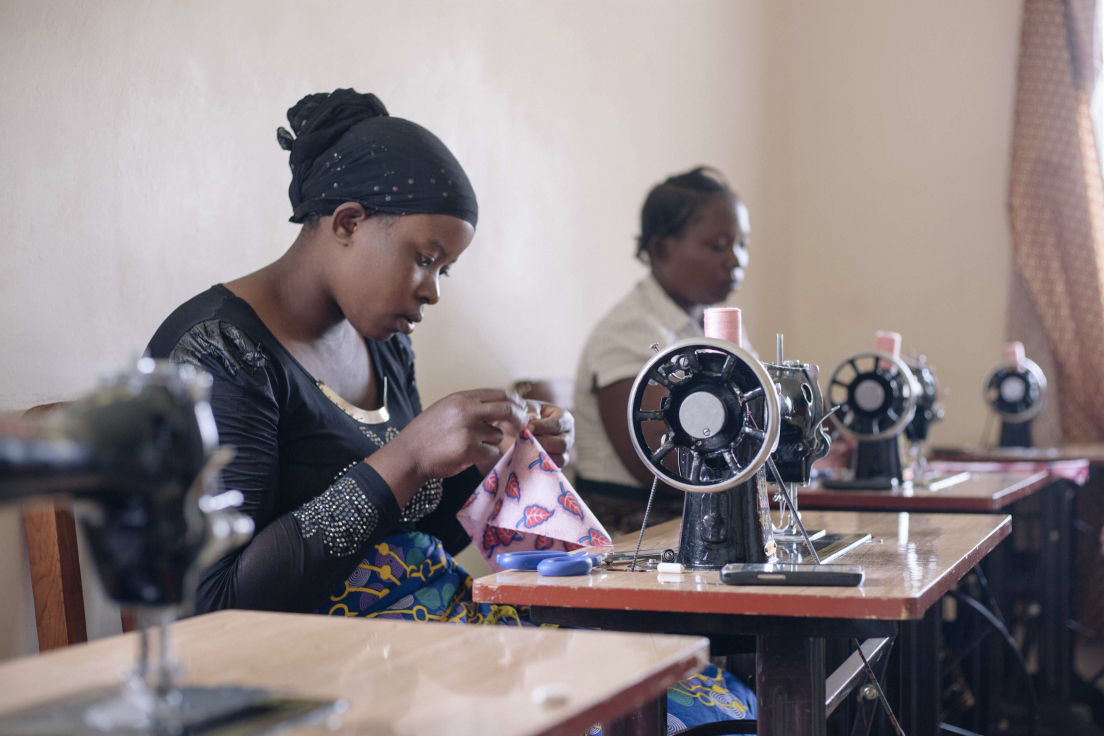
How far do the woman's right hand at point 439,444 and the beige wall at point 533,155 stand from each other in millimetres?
420

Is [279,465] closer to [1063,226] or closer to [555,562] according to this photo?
[555,562]

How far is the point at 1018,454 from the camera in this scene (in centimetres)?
384

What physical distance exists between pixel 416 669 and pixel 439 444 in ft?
2.57

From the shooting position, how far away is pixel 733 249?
3.34 meters

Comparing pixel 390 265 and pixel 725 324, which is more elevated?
pixel 390 265

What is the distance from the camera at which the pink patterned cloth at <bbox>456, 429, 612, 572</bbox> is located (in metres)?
1.83

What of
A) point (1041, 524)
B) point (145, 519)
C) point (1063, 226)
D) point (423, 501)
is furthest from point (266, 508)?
point (1063, 226)

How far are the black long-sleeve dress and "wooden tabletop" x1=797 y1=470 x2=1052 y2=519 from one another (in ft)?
3.84

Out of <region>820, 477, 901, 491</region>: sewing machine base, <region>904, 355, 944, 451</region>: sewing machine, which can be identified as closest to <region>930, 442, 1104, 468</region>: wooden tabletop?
<region>904, 355, 944, 451</region>: sewing machine

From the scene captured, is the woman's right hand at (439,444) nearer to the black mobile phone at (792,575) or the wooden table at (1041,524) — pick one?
the black mobile phone at (792,575)

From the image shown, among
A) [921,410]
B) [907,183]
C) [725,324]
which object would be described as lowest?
[921,410]

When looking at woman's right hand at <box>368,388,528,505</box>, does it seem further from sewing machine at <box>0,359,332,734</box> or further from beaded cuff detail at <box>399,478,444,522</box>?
sewing machine at <box>0,359,332,734</box>

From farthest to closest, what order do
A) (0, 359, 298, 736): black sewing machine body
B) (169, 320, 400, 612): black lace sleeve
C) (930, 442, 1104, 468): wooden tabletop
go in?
1. (930, 442, 1104, 468): wooden tabletop
2. (169, 320, 400, 612): black lace sleeve
3. (0, 359, 298, 736): black sewing machine body

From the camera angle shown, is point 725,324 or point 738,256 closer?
point 725,324
